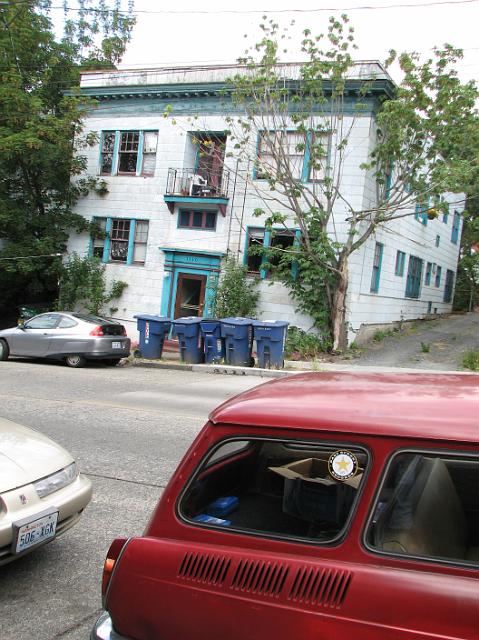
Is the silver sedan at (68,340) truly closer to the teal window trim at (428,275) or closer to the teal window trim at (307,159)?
the teal window trim at (307,159)

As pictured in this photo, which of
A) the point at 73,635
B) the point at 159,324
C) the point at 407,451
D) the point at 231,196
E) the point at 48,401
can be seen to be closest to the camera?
the point at 407,451

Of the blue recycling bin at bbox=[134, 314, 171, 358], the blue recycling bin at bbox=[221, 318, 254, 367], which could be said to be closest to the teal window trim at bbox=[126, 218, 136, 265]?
the blue recycling bin at bbox=[134, 314, 171, 358]

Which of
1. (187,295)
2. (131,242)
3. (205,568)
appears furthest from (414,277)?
(205,568)

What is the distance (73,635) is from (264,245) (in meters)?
15.9

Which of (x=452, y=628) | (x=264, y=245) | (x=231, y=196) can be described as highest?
(x=231, y=196)

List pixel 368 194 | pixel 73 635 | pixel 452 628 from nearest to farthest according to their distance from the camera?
pixel 452 628 → pixel 73 635 → pixel 368 194

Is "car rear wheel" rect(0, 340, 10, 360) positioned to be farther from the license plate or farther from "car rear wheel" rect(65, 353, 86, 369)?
the license plate

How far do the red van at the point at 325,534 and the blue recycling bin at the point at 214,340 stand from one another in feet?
42.8

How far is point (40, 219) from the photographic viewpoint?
21.7 metres

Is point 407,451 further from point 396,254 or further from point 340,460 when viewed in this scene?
point 396,254

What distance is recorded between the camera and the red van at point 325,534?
68.8 inches

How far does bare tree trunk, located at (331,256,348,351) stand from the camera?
667 inches

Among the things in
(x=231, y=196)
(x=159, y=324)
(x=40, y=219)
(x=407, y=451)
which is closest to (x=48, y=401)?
(x=159, y=324)

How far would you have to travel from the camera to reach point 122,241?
21344 mm
